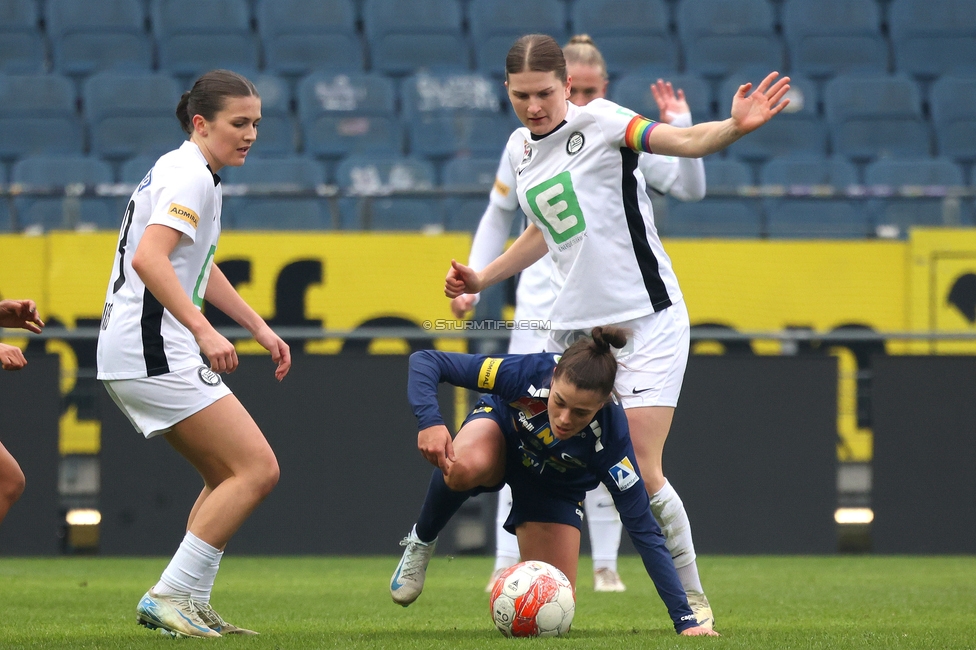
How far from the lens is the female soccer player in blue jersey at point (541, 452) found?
3961 mm

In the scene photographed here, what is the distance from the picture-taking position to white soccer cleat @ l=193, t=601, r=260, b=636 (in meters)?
4.21

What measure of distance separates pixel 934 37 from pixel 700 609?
10.5m

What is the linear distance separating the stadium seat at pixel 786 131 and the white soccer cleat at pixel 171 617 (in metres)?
8.91

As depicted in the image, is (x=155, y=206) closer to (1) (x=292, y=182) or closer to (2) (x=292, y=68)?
(1) (x=292, y=182)

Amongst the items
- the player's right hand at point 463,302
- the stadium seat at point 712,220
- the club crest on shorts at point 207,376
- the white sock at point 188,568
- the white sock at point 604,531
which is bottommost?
the white sock at point 604,531

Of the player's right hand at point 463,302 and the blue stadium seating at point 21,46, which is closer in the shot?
the player's right hand at point 463,302

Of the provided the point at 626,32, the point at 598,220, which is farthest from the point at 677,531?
the point at 626,32

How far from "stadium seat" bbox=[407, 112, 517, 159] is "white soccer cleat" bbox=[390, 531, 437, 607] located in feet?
24.1

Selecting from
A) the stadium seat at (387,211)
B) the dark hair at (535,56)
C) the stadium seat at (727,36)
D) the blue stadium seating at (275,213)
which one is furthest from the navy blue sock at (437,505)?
the stadium seat at (727,36)

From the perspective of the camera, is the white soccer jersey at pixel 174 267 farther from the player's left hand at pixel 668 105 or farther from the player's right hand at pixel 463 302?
the player's left hand at pixel 668 105

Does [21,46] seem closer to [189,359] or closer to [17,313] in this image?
[17,313]

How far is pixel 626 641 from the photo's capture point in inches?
153

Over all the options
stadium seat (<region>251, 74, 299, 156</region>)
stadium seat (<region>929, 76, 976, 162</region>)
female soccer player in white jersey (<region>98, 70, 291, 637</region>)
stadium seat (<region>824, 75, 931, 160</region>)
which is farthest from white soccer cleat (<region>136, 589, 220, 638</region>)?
stadium seat (<region>929, 76, 976, 162</region>)

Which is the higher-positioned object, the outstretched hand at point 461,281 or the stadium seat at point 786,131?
the stadium seat at point 786,131
